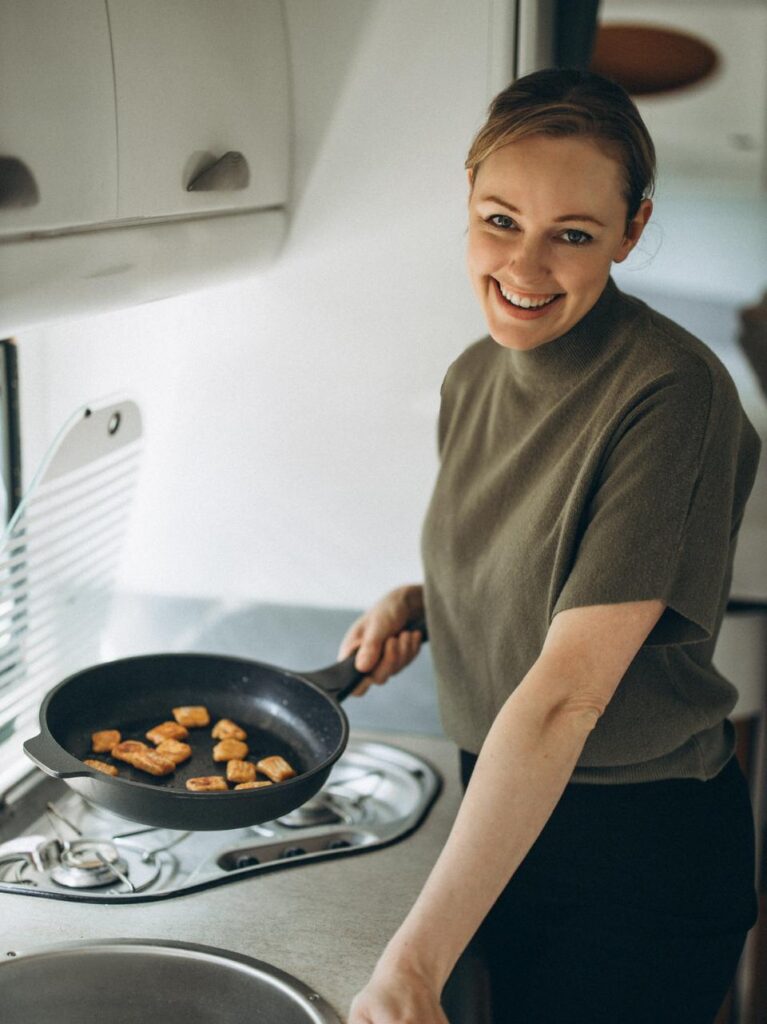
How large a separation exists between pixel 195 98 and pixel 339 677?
0.63m

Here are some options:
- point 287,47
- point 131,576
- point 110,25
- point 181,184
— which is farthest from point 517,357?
point 131,576

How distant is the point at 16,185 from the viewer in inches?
30.8

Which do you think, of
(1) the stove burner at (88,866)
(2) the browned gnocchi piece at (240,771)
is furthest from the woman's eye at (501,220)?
(1) the stove burner at (88,866)

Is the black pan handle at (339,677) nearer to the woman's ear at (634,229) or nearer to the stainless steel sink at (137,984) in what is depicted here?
the stainless steel sink at (137,984)

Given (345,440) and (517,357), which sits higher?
(517,357)

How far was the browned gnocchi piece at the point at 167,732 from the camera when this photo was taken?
4.15 feet

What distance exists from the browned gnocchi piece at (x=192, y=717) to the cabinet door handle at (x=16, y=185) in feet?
2.20

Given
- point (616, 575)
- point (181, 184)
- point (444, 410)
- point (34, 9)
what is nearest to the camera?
point (34, 9)

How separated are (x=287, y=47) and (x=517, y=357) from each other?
Result: 556 millimetres

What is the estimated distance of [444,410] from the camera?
128 cm

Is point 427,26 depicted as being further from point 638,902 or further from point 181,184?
point 638,902

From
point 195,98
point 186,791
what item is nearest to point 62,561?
point 186,791

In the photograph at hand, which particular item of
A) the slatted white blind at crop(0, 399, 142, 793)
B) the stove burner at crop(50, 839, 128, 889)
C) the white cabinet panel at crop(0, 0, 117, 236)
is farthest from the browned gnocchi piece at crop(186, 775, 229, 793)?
the white cabinet panel at crop(0, 0, 117, 236)

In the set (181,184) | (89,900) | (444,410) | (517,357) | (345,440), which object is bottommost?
(89,900)
